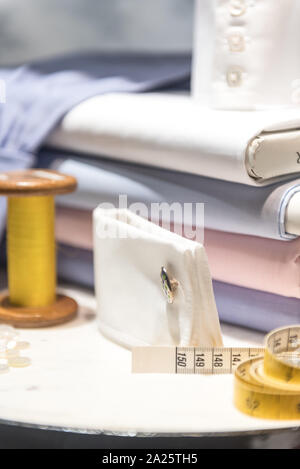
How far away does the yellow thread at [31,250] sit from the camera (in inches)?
48.1

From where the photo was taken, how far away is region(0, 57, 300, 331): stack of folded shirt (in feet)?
3.58

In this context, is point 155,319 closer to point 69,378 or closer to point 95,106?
point 69,378

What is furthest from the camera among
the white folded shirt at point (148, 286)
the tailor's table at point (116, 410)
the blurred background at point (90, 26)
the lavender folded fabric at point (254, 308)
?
the blurred background at point (90, 26)

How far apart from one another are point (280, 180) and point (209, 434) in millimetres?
391

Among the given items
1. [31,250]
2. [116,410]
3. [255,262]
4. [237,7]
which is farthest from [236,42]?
[116,410]

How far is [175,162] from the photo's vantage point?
1.19 m

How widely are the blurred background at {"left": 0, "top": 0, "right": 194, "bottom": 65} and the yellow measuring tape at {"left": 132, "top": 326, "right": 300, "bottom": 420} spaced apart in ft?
3.44

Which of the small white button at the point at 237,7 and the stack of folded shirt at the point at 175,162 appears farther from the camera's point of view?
the small white button at the point at 237,7

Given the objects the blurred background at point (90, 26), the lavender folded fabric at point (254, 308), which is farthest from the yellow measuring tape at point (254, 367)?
the blurred background at point (90, 26)

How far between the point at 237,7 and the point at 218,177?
0.93ft

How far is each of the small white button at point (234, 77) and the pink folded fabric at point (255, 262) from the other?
0.80ft

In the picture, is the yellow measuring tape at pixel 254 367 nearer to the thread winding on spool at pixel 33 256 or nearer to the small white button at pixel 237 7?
the thread winding on spool at pixel 33 256

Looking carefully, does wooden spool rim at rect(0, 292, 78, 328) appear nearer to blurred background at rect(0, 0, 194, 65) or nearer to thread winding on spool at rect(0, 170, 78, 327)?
thread winding on spool at rect(0, 170, 78, 327)
